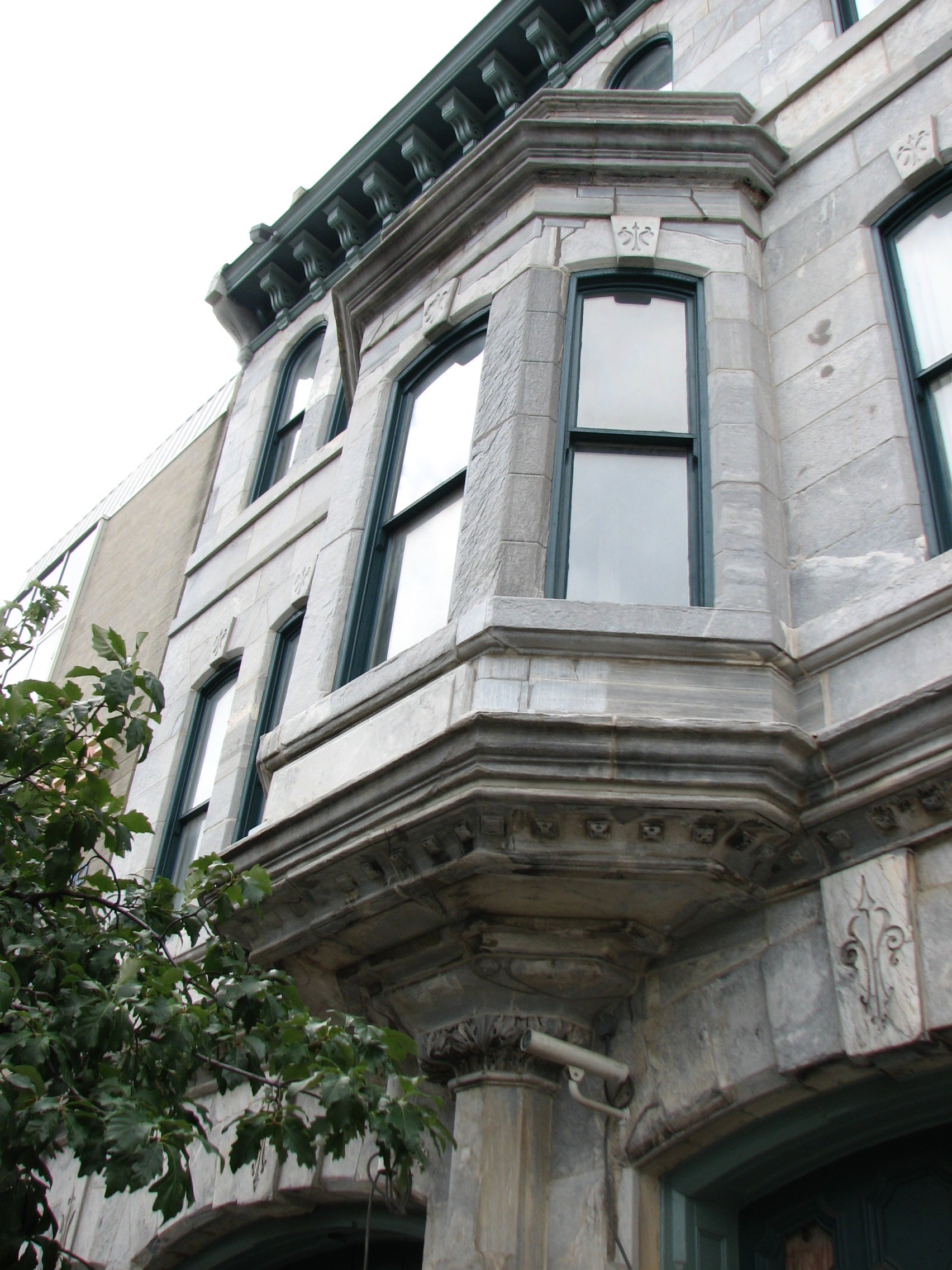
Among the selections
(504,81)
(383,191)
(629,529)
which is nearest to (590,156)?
(629,529)

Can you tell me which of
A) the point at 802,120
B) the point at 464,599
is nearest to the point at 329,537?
the point at 464,599

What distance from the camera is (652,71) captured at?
34.7 ft

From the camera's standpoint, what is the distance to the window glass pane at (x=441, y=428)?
7.52 m

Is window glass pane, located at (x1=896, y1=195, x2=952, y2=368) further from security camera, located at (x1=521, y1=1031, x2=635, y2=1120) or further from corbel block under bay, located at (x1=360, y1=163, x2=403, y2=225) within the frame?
corbel block under bay, located at (x1=360, y1=163, x2=403, y2=225)

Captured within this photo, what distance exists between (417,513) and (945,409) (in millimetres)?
3078

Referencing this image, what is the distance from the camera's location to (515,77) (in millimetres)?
12094

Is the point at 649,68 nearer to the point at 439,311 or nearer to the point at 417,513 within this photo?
the point at 439,311

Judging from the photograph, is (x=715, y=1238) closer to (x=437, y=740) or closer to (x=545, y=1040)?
(x=545, y=1040)

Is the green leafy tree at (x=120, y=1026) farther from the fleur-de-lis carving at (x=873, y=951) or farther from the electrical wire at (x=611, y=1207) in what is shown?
the fleur-de-lis carving at (x=873, y=951)

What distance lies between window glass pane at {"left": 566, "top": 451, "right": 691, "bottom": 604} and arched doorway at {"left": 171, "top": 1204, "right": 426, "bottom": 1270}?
3.32 metres

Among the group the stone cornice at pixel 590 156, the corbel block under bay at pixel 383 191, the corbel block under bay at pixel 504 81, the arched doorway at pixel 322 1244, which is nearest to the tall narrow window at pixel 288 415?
the corbel block under bay at pixel 383 191

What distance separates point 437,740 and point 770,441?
257 centimetres

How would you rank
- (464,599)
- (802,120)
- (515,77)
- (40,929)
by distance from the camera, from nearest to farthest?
(40,929) < (464,599) < (802,120) < (515,77)

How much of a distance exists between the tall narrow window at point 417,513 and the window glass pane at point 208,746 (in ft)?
11.2
